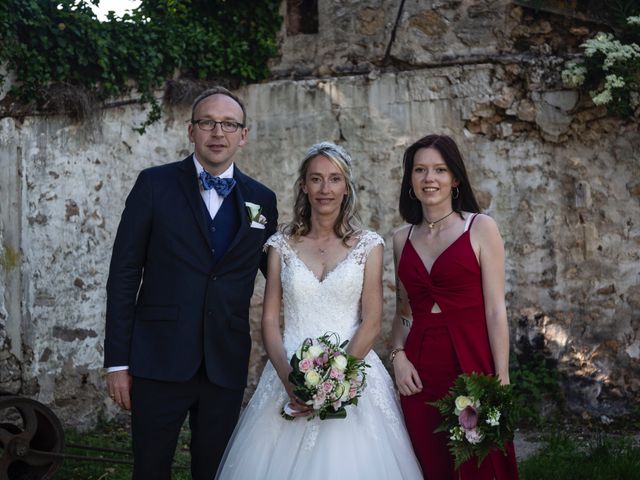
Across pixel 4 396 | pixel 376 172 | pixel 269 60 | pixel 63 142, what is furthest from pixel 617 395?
pixel 63 142

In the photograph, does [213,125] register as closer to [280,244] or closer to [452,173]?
[280,244]

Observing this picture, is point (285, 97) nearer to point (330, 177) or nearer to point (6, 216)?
point (6, 216)

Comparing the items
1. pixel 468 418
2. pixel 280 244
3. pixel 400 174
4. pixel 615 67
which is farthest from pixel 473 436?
pixel 615 67

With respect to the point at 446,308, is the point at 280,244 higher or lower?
higher

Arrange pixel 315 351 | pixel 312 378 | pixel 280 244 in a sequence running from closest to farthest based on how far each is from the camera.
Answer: pixel 312 378, pixel 315 351, pixel 280 244

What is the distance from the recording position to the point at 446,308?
12.0 ft

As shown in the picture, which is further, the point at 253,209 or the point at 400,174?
the point at 400,174

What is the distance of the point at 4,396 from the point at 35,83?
3.01 meters

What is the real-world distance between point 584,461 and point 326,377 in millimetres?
2932

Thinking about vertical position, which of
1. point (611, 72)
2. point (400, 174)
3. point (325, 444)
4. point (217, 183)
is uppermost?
point (611, 72)

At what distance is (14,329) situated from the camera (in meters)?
6.61

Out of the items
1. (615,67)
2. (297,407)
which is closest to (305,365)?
(297,407)

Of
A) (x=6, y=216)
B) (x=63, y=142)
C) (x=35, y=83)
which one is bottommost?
(x=6, y=216)

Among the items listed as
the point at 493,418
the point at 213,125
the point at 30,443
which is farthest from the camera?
Result: the point at 30,443
